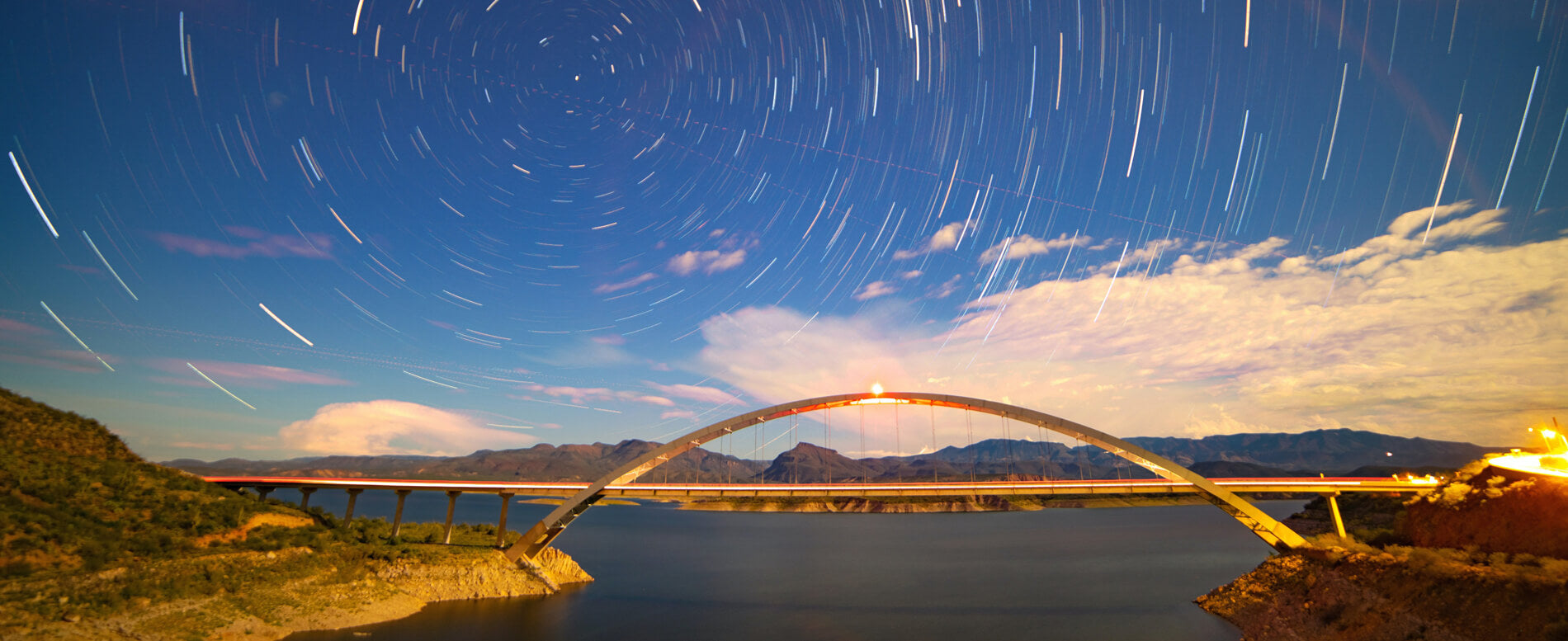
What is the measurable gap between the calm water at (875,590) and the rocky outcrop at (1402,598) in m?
3.30

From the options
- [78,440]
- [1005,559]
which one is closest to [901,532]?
[1005,559]

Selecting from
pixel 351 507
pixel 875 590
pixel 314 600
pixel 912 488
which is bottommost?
pixel 875 590

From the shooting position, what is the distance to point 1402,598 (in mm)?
25500

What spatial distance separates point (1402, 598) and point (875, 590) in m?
32.0

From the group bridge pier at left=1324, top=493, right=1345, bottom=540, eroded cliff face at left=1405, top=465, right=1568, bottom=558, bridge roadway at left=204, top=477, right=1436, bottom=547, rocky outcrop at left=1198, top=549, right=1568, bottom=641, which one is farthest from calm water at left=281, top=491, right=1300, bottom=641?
eroded cliff face at left=1405, top=465, right=1568, bottom=558

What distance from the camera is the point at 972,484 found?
47.2 m

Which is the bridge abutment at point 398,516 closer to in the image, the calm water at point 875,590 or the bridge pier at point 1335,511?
the calm water at point 875,590

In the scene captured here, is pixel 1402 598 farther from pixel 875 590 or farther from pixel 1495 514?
pixel 875 590

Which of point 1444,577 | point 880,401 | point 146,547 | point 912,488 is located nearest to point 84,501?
point 146,547

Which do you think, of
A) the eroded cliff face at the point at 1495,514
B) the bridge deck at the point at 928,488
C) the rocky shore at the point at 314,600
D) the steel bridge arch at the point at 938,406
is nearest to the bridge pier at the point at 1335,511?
the bridge deck at the point at 928,488

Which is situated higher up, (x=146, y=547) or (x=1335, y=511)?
(x=1335, y=511)

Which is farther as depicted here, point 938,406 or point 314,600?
point 938,406

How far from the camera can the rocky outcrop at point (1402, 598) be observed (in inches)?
807

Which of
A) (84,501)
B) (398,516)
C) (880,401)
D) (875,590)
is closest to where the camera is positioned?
(84,501)
